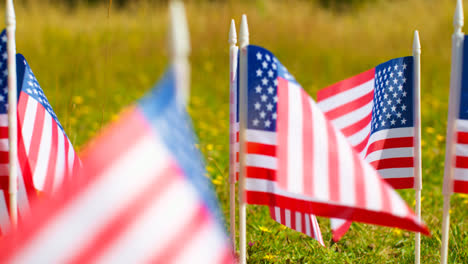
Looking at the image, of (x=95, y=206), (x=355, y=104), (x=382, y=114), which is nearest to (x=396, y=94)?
(x=382, y=114)

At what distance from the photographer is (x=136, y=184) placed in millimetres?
1464

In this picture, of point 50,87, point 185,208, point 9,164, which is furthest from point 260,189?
point 50,87

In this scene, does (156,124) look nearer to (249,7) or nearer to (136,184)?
(136,184)

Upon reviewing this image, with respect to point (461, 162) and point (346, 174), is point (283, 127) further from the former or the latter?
point (461, 162)

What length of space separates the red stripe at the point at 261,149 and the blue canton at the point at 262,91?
6 centimetres

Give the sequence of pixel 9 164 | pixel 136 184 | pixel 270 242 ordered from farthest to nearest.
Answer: pixel 270 242 < pixel 9 164 < pixel 136 184

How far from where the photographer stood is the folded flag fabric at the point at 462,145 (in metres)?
2.12

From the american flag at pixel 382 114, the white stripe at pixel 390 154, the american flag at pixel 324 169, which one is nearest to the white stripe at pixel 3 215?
the american flag at pixel 324 169

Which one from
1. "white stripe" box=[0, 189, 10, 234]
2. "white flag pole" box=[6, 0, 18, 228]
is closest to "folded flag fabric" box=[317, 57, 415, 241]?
"white flag pole" box=[6, 0, 18, 228]

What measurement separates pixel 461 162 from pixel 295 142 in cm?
76

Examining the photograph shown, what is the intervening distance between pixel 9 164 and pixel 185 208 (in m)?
0.98

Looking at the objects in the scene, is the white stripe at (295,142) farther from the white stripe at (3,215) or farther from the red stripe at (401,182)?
the white stripe at (3,215)

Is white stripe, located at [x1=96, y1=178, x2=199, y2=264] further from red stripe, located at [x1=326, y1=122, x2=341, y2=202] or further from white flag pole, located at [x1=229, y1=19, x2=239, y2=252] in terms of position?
white flag pole, located at [x1=229, y1=19, x2=239, y2=252]

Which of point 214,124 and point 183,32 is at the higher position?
point 183,32
